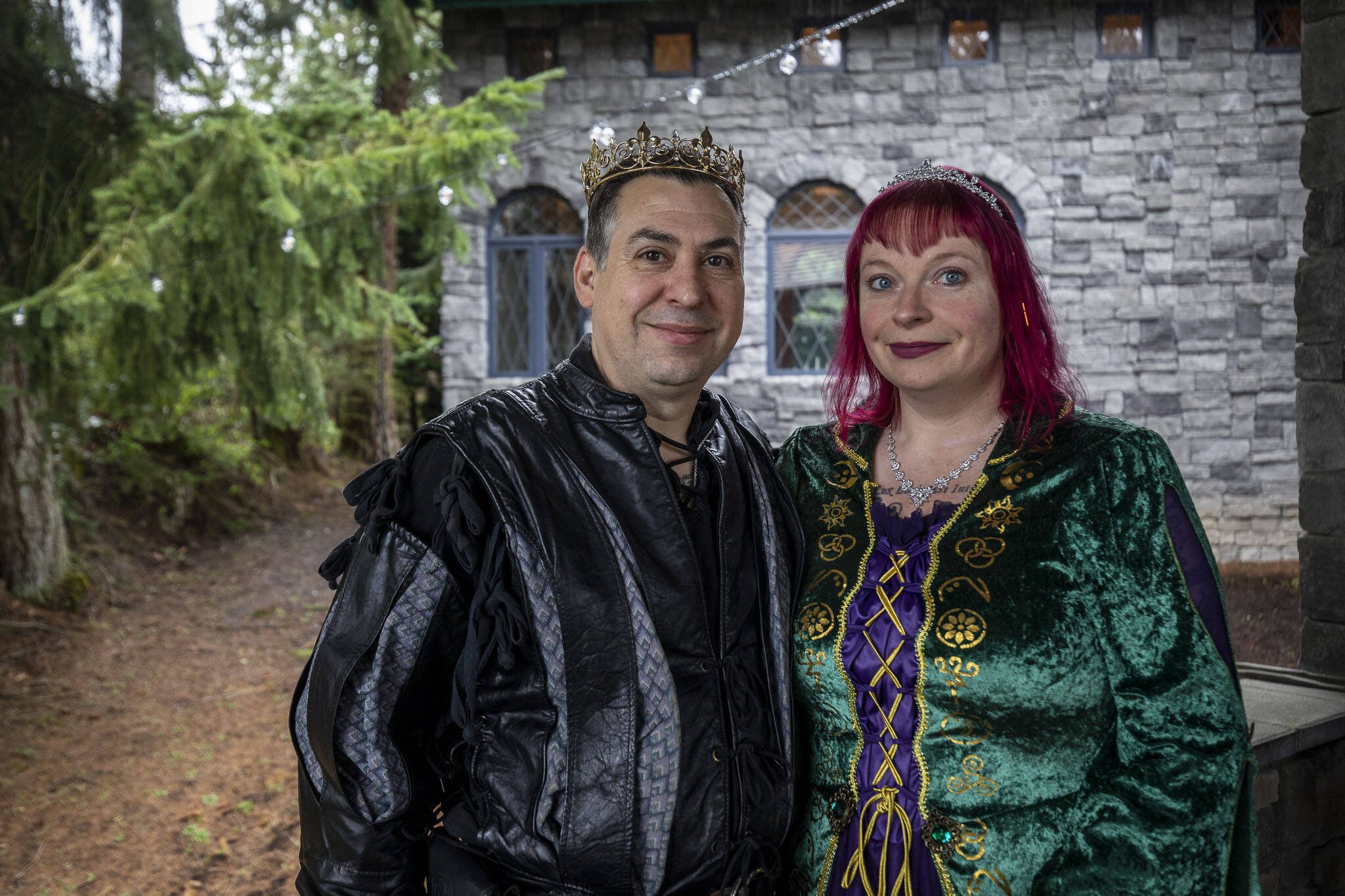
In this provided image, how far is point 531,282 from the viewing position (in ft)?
22.9

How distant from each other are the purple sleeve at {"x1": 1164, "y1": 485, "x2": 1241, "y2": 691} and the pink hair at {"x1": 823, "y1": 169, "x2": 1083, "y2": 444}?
8.7 inches

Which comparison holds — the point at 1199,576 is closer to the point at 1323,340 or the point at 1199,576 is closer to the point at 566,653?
the point at 566,653

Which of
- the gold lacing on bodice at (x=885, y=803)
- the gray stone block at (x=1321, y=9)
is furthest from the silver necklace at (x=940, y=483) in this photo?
the gray stone block at (x=1321, y=9)

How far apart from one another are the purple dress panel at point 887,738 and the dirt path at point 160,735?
311 cm

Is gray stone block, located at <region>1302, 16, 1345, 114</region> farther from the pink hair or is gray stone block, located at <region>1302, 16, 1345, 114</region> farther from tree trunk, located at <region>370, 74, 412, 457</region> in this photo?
tree trunk, located at <region>370, 74, 412, 457</region>

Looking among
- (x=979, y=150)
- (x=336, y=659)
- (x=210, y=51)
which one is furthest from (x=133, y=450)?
(x=336, y=659)

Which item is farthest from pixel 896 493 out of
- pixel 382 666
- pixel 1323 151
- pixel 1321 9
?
pixel 1321 9

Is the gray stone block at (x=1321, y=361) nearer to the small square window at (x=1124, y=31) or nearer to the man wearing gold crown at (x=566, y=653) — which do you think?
the man wearing gold crown at (x=566, y=653)

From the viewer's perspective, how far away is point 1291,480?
4.27 m

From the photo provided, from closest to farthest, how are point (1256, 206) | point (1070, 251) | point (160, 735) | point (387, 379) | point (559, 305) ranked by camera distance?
point (1256, 206) → point (160, 735) → point (1070, 251) → point (559, 305) → point (387, 379)

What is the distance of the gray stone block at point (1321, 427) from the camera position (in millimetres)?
2445

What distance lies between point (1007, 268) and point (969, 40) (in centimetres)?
532

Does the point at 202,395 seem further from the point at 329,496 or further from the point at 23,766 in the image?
the point at 23,766

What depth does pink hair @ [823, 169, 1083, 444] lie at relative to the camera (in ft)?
5.14
